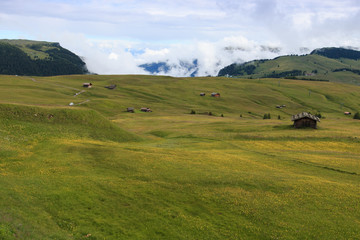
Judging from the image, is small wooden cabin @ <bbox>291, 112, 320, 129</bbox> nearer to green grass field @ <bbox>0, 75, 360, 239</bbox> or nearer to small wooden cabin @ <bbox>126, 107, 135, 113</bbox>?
green grass field @ <bbox>0, 75, 360, 239</bbox>

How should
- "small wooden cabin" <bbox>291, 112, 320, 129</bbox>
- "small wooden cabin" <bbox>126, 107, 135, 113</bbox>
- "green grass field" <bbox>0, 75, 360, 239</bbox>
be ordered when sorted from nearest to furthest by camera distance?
1. "green grass field" <bbox>0, 75, 360, 239</bbox>
2. "small wooden cabin" <bbox>291, 112, 320, 129</bbox>
3. "small wooden cabin" <bbox>126, 107, 135, 113</bbox>

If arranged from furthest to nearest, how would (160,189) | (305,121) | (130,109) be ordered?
1. (130,109)
2. (305,121)
3. (160,189)

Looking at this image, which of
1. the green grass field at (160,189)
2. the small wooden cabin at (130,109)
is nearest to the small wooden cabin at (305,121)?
the green grass field at (160,189)

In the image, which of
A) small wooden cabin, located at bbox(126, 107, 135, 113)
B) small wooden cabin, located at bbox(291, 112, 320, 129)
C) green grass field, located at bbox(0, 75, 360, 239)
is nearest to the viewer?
green grass field, located at bbox(0, 75, 360, 239)

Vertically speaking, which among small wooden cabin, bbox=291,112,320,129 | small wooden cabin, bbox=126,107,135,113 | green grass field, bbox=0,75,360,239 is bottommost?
green grass field, bbox=0,75,360,239

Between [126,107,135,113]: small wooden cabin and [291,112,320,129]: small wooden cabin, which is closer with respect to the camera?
[291,112,320,129]: small wooden cabin

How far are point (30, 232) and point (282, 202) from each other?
88.9ft

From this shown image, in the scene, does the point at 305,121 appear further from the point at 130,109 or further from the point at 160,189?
the point at 130,109

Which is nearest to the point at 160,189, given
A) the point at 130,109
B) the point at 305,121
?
the point at 305,121

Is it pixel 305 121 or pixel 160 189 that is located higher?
pixel 305 121

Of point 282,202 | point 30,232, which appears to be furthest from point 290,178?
point 30,232

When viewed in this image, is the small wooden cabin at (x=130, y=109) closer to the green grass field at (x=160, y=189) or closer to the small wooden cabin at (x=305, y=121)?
the green grass field at (x=160, y=189)

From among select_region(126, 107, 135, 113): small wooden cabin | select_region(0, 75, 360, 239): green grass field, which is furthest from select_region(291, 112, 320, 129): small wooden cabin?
select_region(126, 107, 135, 113): small wooden cabin

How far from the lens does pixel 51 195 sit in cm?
3050
